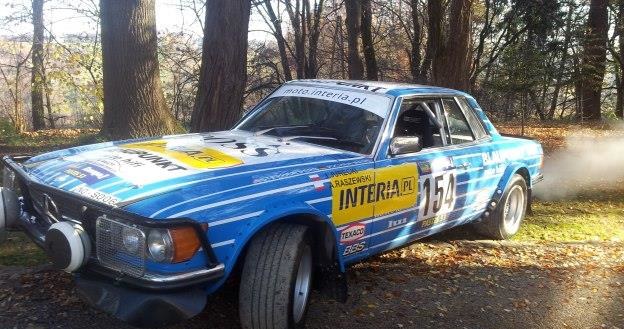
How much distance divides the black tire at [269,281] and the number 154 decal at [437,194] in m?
1.64

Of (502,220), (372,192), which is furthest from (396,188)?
(502,220)

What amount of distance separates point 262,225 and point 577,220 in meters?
5.66

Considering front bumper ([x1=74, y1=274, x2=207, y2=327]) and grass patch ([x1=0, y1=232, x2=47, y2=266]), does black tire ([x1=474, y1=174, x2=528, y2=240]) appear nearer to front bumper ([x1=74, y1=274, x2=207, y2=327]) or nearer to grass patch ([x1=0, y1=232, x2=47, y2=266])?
front bumper ([x1=74, y1=274, x2=207, y2=327])

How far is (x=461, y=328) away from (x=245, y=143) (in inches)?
84.1

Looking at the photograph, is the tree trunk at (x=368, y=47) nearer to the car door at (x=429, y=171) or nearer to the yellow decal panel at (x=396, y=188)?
the car door at (x=429, y=171)

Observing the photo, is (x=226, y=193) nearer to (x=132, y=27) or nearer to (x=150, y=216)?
(x=150, y=216)

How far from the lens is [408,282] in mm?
4773

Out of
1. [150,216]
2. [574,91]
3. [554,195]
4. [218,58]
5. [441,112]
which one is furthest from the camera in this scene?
[574,91]

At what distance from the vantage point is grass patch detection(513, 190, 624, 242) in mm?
6691

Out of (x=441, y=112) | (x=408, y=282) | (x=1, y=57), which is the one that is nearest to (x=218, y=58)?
(x=441, y=112)

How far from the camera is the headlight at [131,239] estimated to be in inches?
116

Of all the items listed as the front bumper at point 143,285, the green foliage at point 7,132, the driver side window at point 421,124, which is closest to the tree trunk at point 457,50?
the driver side window at point 421,124

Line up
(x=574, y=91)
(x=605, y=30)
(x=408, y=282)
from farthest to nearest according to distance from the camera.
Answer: (x=574, y=91) → (x=605, y=30) → (x=408, y=282)

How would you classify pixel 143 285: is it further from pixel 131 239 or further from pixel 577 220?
pixel 577 220
